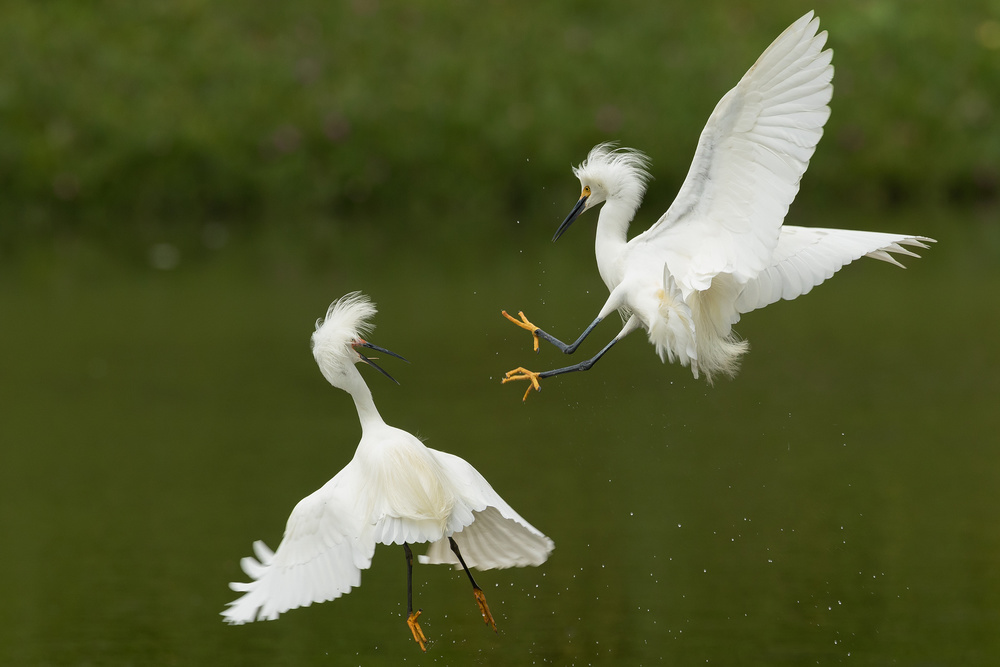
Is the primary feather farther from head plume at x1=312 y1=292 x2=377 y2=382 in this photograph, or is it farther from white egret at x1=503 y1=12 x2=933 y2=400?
head plume at x1=312 y1=292 x2=377 y2=382

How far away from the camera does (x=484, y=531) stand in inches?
290

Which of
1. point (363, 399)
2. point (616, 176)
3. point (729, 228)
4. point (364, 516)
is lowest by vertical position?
point (364, 516)

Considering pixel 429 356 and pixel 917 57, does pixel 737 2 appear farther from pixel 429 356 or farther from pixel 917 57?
pixel 429 356

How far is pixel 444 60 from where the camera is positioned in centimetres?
2305

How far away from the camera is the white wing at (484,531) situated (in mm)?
6965

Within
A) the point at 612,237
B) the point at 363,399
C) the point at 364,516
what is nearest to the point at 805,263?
the point at 612,237

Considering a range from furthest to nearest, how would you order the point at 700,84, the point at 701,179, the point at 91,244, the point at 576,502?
1. the point at 700,84
2. the point at 91,244
3. the point at 576,502
4. the point at 701,179

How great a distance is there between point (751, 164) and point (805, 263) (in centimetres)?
96

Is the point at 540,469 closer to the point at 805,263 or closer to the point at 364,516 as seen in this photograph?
the point at 805,263

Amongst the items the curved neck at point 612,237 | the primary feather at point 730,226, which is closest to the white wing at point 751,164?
the primary feather at point 730,226

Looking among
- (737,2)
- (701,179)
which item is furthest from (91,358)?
(737,2)

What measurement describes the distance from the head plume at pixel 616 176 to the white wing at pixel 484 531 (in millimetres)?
1425

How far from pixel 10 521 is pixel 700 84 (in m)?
14.3

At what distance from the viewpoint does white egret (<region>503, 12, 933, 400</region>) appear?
6422mm
